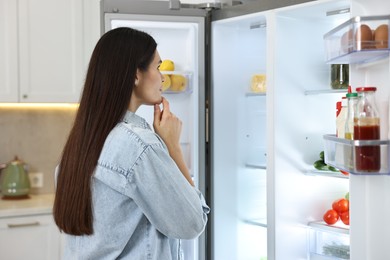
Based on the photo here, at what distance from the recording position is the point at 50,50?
10.4 ft

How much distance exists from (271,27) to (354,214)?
90 centimetres

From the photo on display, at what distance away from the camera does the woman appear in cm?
136

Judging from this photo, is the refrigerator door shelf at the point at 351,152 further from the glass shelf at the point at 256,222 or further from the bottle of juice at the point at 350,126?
the glass shelf at the point at 256,222

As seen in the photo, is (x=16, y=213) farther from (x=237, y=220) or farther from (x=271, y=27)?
(x=271, y=27)

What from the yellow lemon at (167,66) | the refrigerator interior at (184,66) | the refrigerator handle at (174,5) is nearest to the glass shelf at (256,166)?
the refrigerator interior at (184,66)

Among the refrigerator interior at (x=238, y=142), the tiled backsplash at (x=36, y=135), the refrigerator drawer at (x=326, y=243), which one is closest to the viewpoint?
the refrigerator drawer at (x=326, y=243)

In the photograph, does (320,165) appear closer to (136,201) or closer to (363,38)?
(363,38)

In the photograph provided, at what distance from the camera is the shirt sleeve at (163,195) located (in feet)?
4.44

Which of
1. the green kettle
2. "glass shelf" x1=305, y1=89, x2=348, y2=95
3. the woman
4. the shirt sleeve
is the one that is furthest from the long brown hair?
the green kettle

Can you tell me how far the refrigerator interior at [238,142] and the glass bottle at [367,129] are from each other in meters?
1.14

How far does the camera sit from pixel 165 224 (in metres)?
1.38

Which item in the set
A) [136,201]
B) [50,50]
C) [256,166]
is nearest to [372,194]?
[136,201]

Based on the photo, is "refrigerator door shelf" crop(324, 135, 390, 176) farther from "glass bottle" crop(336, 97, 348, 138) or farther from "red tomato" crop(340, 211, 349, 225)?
"red tomato" crop(340, 211, 349, 225)

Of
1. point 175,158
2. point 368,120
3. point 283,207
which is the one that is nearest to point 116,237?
point 175,158
